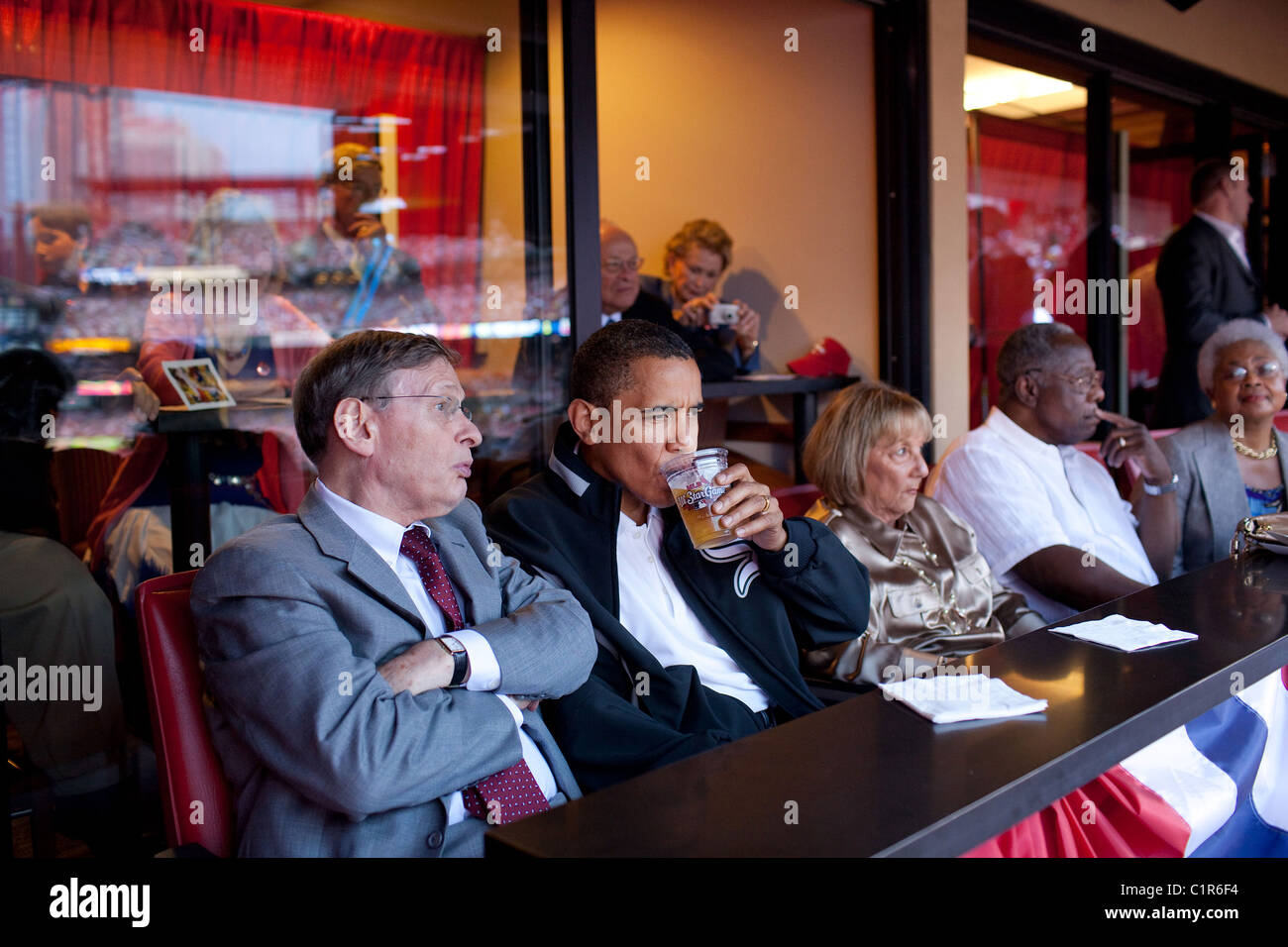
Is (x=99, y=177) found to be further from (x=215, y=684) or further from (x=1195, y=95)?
(x=1195, y=95)

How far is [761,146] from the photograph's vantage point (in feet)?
15.4

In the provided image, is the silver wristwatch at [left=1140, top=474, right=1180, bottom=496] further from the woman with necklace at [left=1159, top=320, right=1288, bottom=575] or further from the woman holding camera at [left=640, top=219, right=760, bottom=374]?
the woman holding camera at [left=640, top=219, right=760, bottom=374]

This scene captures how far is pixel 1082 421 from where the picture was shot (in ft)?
10.0

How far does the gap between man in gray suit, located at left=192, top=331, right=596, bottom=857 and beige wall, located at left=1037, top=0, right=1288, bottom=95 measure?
4163mm

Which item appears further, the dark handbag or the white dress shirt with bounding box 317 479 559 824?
the dark handbag

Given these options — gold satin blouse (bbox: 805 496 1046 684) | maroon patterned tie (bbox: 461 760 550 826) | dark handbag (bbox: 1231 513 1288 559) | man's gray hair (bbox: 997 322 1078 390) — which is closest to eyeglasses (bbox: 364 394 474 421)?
maroon patterned tie (bbox: 461 760 550 826)

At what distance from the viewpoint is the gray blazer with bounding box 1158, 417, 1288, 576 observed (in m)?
3.26

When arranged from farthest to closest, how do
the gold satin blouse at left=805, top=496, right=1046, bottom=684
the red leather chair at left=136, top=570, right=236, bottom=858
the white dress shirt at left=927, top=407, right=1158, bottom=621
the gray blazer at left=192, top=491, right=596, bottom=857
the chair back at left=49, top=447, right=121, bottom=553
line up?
the white dress shirt at left=927, top=407, right=1158, bottom=621, the chair back at left=49, top=447, right=121, bottom=553, the gold satin blouse at left=805, top=496, right=1046, bottom=684, the red leather chair at left=136, top=570, right=236, bottom=858, the gray blazer at left=192, top=491, right=596, bottom=857

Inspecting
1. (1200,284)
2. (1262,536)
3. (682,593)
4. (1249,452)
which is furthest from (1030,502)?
(1200,284)

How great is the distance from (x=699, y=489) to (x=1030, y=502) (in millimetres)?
1500

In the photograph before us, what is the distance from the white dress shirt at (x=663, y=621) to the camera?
6.39 ft

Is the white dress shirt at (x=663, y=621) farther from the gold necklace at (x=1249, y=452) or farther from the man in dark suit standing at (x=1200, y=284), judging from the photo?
the man in dark suit standing at (x=1200, y=284)

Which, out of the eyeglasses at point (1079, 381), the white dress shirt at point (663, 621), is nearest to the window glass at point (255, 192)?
the white dress shirt at point (663, 621)

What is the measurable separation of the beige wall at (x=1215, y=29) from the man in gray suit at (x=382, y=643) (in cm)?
416
